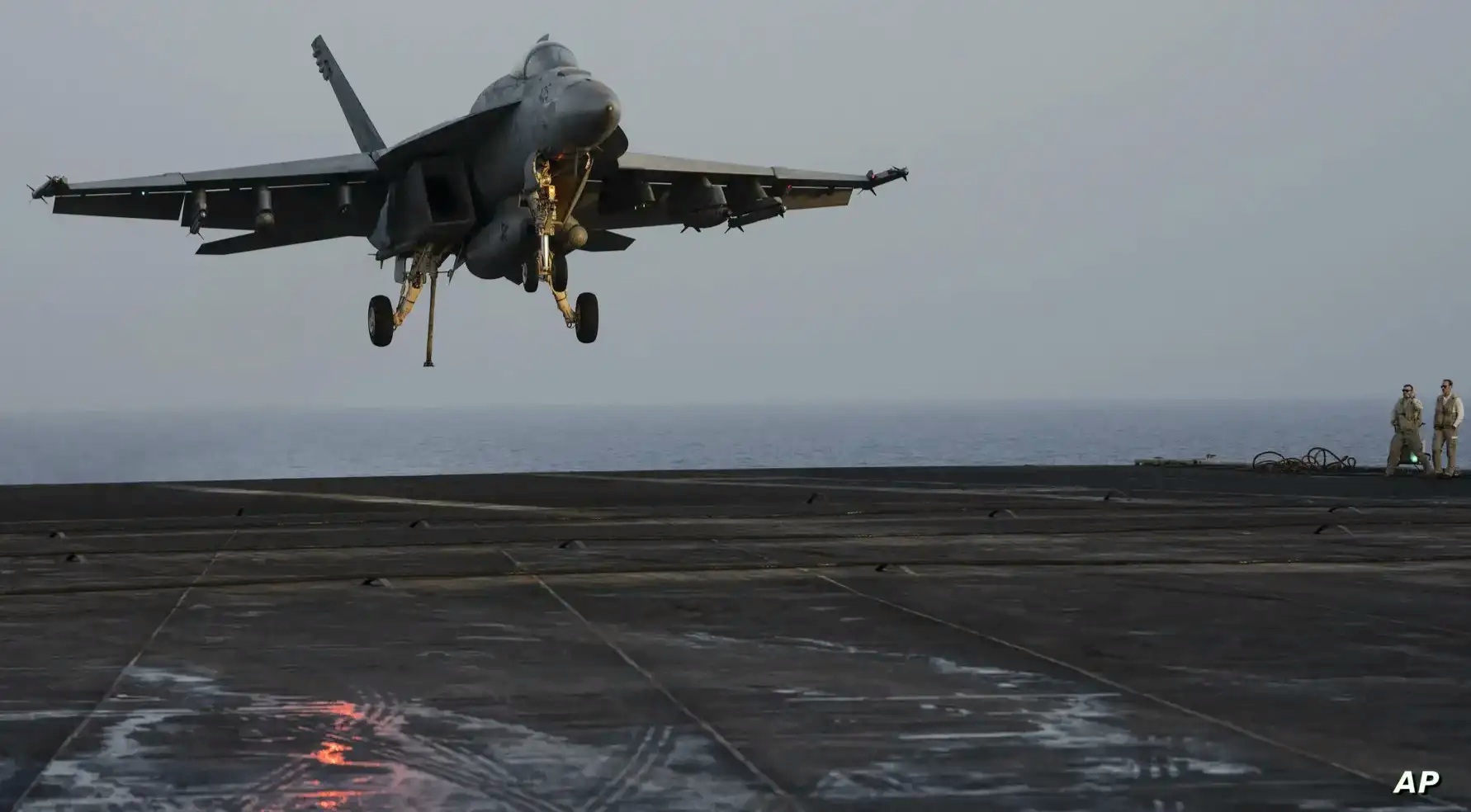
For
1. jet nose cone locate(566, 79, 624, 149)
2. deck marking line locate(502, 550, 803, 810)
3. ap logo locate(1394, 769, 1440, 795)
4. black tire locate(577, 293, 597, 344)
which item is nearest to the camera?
ap logo locate(1394, 769, 1440, 795)

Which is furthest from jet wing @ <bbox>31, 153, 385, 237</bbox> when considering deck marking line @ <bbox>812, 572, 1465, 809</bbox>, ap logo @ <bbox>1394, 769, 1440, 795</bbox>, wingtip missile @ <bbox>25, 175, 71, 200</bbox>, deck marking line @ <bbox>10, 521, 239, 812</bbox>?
ap logo @ <bbox>1394, 769, 1440, 795</bbox>

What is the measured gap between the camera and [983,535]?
19438mm

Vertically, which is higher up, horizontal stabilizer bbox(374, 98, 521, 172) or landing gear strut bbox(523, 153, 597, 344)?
horizontal stabilizer bbox(374, 98, 521, 172)

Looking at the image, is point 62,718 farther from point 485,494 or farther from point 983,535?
point 485,494

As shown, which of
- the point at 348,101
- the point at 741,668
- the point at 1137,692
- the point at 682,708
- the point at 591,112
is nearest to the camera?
the point at 682,708

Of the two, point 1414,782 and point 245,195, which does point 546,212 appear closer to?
point 245,195

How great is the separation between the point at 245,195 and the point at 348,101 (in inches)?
268

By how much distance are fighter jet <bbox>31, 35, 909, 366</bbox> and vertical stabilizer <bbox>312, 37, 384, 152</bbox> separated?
0.14 metres

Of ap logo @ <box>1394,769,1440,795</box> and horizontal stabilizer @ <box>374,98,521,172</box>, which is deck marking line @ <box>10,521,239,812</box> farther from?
horizontal stabilizer @ <box>374,98,521,172</box>

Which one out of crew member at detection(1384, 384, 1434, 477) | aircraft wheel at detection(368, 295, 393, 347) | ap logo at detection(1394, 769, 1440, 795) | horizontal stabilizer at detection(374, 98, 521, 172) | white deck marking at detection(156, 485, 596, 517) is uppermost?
horizontal stabilizer at detection(374, 98, 521, 172)

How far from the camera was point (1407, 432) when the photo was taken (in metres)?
Result: 33.0

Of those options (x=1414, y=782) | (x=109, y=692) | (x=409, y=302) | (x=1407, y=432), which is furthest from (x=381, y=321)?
(x=1414, y=782)

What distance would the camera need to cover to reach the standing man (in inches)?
1267

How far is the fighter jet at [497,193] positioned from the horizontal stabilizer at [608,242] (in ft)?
0.13
